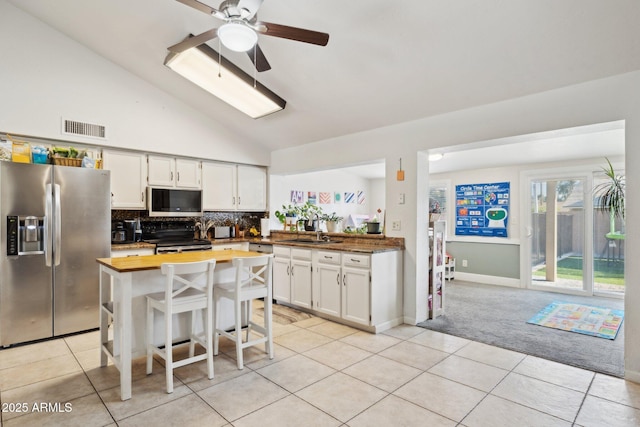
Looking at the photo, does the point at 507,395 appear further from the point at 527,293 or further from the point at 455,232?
the point at 455,232

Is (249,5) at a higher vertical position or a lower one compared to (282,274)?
higher

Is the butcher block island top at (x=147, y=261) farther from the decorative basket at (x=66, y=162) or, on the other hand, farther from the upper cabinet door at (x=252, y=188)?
the upper cabinet door at (x=252, y=188)

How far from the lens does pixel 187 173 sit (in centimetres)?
505

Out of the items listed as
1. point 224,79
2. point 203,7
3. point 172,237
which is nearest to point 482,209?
point 224,79

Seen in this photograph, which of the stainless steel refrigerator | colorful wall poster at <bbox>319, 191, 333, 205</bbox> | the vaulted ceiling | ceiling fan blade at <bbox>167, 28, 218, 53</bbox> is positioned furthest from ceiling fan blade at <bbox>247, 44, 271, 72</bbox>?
colorful wall poster at <bbox>319, 191, 333, 205</bbox>

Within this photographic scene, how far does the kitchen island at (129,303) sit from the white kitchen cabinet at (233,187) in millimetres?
2128

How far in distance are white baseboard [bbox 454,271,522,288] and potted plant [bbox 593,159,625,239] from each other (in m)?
1.53

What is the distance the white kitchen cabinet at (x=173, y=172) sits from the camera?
15.6 ft

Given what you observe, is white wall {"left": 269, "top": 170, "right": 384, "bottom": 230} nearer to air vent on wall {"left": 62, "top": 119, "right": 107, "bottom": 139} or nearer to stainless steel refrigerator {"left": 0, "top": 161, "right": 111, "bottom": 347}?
air vent on wall {"left": 62, "top": 119, "right": 107, "bottom": 139}

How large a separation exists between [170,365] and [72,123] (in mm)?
3222

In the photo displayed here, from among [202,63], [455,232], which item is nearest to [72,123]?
[202,63]

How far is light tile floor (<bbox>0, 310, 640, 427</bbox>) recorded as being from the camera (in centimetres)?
218

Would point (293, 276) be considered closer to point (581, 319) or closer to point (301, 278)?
point (301, 278)

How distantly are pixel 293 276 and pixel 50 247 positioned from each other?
2.62 meters
